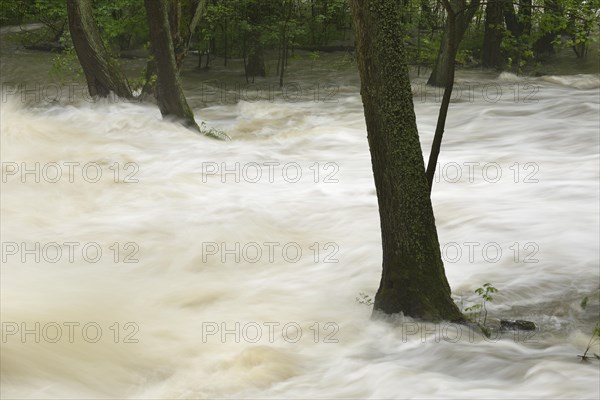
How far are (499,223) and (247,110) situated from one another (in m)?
8.73

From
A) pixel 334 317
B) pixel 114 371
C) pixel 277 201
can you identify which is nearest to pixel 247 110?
pixel 277 201

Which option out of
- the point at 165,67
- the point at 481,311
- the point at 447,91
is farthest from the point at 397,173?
the point at 165,67

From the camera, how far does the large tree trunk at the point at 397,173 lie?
5441 millimetres

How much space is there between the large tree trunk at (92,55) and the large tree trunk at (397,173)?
358 inches

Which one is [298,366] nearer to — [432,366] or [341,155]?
[432,366]

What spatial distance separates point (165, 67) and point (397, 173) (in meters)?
7.71

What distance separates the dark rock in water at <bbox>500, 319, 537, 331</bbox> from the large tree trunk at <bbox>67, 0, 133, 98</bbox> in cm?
973

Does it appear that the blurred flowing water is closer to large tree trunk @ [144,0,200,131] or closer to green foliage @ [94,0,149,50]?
large tree trunk @ [144,0,200,131]

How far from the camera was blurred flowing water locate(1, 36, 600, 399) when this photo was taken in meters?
5.36

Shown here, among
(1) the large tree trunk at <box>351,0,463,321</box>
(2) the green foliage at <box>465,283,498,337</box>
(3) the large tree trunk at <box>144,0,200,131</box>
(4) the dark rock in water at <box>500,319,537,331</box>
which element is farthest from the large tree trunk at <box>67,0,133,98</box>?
(4) the dark rock in water at <box>500,319,537,331</box>

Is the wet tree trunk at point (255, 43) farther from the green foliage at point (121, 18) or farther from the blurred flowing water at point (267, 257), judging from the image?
the blurred flowing water at point (267, 257)

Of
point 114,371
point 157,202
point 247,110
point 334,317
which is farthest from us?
point 247,110

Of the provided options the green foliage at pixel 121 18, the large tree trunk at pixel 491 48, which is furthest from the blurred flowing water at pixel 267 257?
the large tree trunk at pixel 491 48

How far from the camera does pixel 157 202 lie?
9.60 metres
